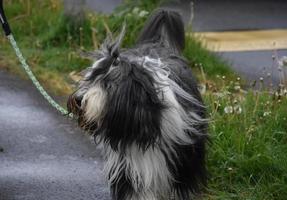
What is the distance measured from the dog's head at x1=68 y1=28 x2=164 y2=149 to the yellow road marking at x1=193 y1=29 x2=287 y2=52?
5074 mm

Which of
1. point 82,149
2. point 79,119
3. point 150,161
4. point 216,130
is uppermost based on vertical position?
point 79,119

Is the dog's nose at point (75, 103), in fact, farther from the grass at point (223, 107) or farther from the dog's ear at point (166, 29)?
the grass at point (223, 107)

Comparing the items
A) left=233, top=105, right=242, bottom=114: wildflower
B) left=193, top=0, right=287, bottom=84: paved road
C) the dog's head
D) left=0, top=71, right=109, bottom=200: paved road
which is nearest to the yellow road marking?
left=193, top=0, right=287, bottom=84: paved road

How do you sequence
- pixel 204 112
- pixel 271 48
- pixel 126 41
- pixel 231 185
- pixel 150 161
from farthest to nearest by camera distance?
pixel 271 48 < pixel 126 41 < pixel 231 185 < pixel 204 112 < pixel 150 161

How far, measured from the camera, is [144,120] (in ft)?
11.6

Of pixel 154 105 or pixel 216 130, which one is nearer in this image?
pixel 154 105

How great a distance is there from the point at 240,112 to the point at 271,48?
398 cm

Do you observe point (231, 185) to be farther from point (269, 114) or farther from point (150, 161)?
point (150, 161)

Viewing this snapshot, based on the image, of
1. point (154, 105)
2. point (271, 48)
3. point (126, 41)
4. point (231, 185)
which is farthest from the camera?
point (271, 48)

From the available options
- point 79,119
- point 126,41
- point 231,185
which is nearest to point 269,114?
point 231,185

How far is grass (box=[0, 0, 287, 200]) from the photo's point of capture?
15.7 ft

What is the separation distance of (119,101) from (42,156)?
234 centimetres

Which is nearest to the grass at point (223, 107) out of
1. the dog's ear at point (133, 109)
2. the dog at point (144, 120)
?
the dog at point (144, 120)

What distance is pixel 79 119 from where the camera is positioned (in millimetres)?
3619
